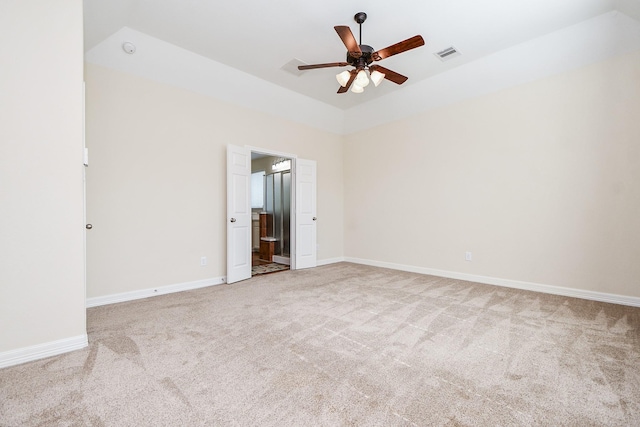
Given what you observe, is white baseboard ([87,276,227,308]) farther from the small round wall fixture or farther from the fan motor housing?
the fan motor housing

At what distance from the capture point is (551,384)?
1.69 m

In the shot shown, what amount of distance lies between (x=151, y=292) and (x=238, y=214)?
1.54m

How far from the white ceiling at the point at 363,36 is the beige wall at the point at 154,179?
320 millimetres

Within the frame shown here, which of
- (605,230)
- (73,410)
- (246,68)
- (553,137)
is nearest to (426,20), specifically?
(553,137)

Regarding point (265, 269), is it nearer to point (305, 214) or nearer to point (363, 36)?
point (305, 214)

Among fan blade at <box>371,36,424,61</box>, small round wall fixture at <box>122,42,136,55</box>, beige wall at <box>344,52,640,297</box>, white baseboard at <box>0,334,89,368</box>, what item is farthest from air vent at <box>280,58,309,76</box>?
white baseboard at <box>0,334,89,368</box>

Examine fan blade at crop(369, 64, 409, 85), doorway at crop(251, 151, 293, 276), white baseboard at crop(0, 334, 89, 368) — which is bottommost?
white baseboard at crop(0, 334, 89, 368)

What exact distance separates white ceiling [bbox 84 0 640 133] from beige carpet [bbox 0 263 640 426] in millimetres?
3004

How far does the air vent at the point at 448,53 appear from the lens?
3.63m

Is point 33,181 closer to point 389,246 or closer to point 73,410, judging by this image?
point 73,410

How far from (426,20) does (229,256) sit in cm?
395

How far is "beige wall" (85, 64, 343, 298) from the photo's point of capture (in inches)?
127

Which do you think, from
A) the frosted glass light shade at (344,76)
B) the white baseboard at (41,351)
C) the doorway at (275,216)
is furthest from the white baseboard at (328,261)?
the white baseboard at (41,351)

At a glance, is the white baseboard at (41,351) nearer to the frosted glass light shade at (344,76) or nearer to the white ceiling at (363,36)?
the white ceiling at (363,36)
